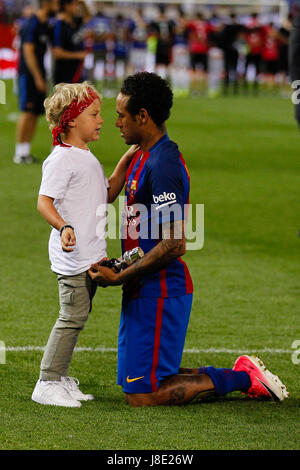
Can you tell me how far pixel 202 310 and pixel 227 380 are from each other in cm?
200

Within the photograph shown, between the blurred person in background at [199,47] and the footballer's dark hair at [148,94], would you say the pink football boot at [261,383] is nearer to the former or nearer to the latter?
the footballer's dark hair at [148,94]

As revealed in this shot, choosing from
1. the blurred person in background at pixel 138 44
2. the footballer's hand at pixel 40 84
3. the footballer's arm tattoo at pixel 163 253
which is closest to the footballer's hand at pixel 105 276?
the footballer's arm tattoo at pixel 163 253

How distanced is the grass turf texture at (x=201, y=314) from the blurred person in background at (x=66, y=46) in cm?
132

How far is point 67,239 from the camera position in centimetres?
440

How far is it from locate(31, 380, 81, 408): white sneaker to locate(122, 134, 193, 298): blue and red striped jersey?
1.84 ft

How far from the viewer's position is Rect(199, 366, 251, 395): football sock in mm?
4833

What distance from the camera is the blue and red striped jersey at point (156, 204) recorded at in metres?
4.54

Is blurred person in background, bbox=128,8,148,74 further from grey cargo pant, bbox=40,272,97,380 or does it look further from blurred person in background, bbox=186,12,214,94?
grey cargo pant, bbox=40,272,97,380

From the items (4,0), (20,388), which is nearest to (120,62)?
(4,0)

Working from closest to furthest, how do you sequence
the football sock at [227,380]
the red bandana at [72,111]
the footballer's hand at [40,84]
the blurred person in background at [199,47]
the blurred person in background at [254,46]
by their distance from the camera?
1. the red bandana at [72,111]
2. the football sock at [227,380]
3. the footballer's hand at [40,84]
4. the blurred person in background at [199,47]
5. the blurred person in background at [254,46]

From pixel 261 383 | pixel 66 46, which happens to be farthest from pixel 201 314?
pixel 66 46

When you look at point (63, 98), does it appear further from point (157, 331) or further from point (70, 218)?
point (157, 331)

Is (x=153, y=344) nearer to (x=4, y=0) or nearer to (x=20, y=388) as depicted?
(x=20, y=388)
